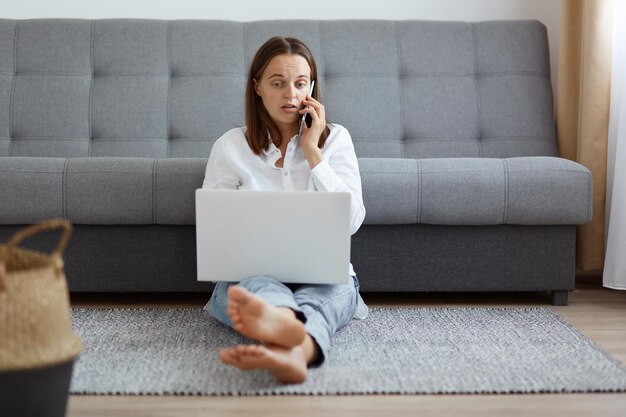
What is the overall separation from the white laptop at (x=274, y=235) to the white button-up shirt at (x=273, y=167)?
29 centimetres

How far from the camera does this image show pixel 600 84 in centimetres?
247

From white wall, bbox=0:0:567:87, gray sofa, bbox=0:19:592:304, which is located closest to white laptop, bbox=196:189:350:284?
gray sofa, bbox=0:19:592:304

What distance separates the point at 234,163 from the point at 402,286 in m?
0.62

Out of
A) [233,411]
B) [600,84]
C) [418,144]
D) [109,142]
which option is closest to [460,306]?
[418,144]

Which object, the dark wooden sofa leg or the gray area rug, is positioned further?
the dark wooden sofa leg

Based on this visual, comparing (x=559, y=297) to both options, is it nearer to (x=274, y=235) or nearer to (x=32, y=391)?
(x=274, y=235)

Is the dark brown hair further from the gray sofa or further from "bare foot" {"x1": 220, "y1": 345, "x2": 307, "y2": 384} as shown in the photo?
"bare foot" {"x1": 220, "y1": 345, "x2": 307, "y2": 384}

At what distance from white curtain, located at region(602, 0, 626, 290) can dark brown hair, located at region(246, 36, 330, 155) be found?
0.98 meters

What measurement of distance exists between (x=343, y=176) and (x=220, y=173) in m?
0.32

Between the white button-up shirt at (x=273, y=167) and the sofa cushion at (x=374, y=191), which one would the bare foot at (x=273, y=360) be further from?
the sofa cushion at (x=374, y=191)

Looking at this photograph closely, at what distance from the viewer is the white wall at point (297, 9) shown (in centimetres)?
296

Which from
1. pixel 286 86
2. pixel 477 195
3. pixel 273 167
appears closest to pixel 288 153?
pixel 273 167

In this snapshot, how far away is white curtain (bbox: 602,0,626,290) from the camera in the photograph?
231cm

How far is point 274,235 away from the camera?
5.34ft
